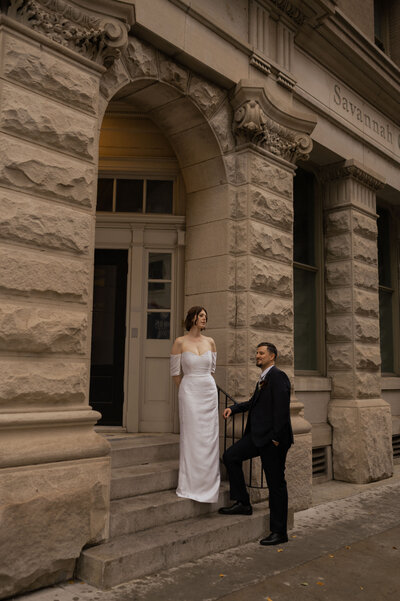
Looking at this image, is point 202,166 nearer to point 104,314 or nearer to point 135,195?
point 135,195

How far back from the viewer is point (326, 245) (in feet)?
32.0

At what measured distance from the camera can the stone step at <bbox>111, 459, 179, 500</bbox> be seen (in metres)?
5.46

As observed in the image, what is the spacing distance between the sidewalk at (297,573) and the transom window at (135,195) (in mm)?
4592

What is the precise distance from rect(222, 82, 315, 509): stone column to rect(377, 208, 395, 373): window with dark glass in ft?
16.2

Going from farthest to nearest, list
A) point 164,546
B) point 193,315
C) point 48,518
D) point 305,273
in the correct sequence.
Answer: point 305,273
point 193,315
point 164,546
point 48,518

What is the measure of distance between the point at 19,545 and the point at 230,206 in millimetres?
4548

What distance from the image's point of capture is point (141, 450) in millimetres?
6160

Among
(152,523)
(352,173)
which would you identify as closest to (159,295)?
(152,523)

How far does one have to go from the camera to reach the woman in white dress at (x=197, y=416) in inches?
225

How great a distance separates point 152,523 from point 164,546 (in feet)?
1.65

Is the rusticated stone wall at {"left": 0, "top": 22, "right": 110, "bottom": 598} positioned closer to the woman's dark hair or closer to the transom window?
the woman's dark hair

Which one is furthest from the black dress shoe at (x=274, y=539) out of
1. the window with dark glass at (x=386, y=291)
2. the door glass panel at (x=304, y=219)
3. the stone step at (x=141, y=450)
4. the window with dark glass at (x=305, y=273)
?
the window with dark glass at (x=386, y=291)

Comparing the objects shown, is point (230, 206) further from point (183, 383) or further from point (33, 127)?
point (33, 127)

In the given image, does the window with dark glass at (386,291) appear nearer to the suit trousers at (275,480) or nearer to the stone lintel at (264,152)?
the stone lintel at (264,152)
